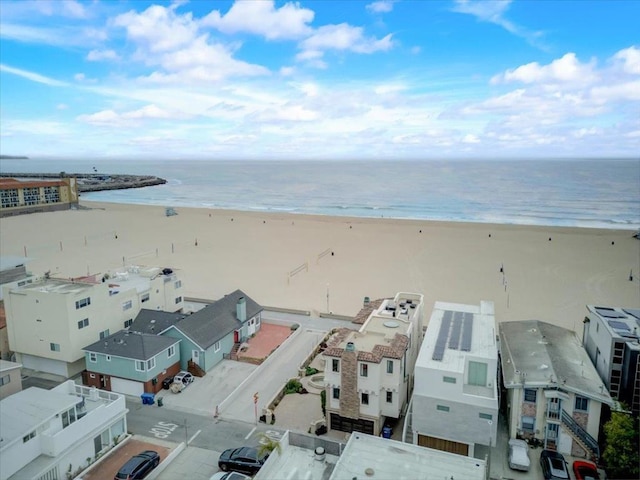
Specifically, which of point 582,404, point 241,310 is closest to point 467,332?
point 582,404

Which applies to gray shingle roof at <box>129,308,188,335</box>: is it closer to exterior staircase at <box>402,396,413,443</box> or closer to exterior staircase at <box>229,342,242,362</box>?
exterior staircase at <box>229,342,242,362</box>

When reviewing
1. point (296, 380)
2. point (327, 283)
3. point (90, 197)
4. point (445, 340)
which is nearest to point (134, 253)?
point (327, 283)

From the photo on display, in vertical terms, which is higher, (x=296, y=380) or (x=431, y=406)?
(x=431, y=406)

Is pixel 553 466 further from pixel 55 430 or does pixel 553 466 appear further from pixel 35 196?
pixel 35 196

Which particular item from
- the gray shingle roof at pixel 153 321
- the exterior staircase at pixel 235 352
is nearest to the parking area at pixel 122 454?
the gray shingle roof at pixel 153 321

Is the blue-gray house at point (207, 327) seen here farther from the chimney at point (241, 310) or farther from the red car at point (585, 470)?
the red car at point (585, 470)

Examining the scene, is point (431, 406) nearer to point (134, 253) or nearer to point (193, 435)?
point (193, 435)

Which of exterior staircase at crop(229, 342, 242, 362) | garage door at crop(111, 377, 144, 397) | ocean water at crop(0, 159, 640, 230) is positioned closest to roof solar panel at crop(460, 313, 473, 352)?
exterior staircase at crop(229, 342, 242, 362)
